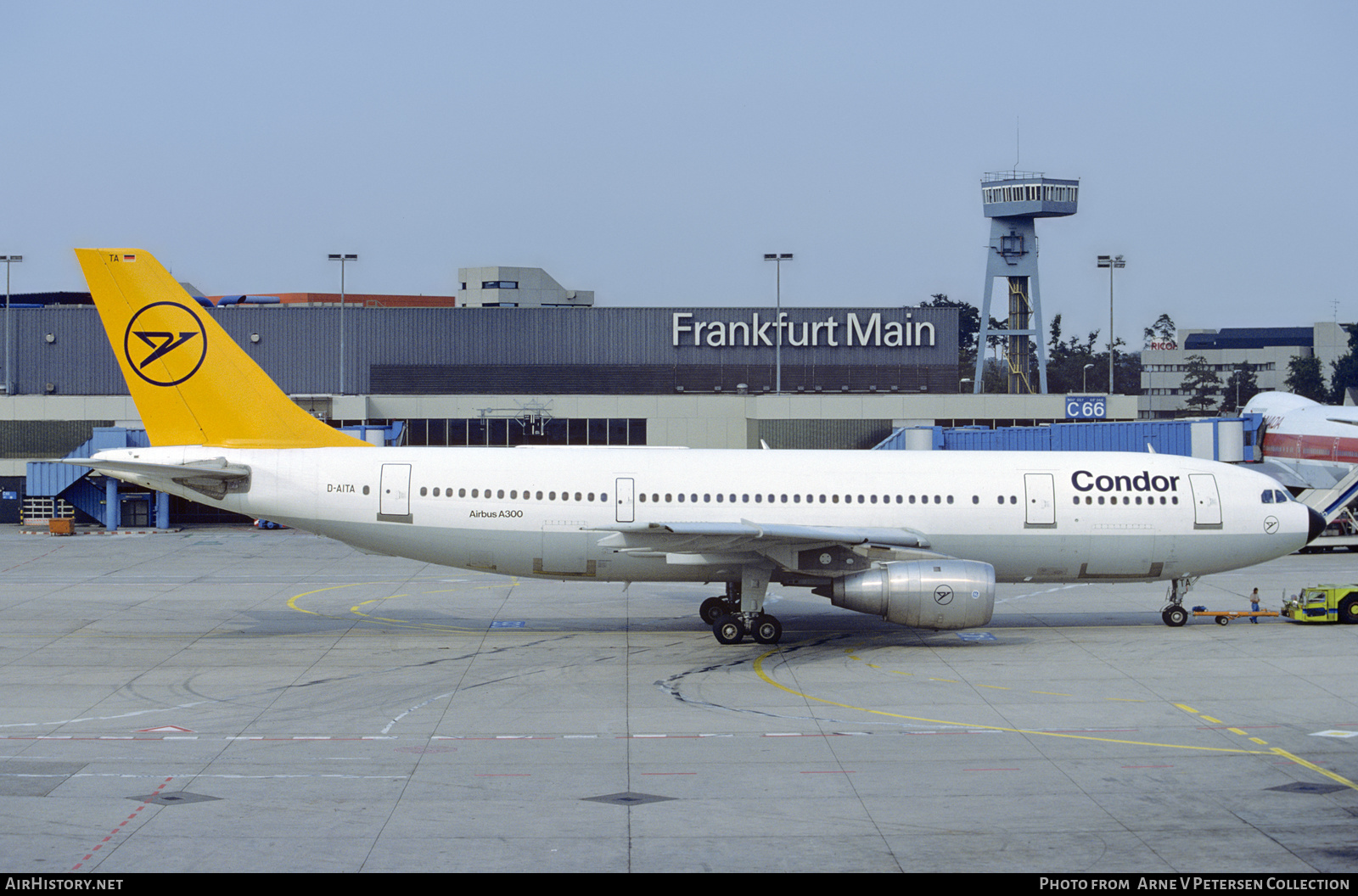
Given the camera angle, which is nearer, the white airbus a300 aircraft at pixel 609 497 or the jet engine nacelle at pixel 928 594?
the jet engine nacelle at pixel 928 594

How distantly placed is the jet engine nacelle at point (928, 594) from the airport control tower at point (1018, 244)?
73932mm

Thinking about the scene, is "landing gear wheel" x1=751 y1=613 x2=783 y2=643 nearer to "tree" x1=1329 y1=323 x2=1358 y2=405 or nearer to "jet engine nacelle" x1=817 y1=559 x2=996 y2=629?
"jet engine nacelle" x1=817 y1=559 x2=996 y2=629

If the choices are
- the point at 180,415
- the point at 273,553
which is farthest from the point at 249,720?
the point at 273,553

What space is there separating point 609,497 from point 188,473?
9669mm

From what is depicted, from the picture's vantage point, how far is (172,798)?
1658 centimetres

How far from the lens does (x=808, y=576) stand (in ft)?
91.6

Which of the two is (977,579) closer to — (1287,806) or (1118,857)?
(1287,806)

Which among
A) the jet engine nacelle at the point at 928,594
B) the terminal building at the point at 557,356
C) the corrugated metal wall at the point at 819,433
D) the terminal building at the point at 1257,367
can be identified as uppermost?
the terminal building at the point at 1257,367

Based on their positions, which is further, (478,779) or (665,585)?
(665,585)

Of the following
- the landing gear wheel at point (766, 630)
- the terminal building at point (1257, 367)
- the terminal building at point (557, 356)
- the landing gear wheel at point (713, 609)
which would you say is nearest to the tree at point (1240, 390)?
the terminal building at point (1257, 367)

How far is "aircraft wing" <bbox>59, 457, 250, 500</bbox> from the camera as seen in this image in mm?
27062

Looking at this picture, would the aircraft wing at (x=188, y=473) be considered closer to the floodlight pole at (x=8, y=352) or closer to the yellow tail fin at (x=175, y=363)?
the yellow tail fin at (x=175, y=363)

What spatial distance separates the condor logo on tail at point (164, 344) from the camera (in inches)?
1119

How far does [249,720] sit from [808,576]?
41.3 feet
